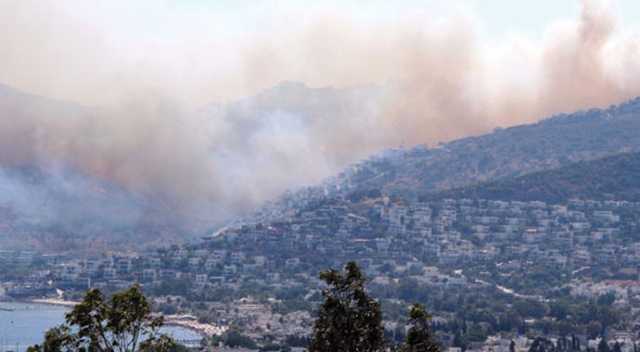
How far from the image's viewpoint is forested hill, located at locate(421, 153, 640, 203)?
125m

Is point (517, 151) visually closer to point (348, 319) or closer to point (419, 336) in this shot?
point (419, 336)

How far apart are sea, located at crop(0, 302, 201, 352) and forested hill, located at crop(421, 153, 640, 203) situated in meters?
40.1

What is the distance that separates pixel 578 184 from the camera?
126 meters

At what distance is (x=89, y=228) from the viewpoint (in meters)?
130

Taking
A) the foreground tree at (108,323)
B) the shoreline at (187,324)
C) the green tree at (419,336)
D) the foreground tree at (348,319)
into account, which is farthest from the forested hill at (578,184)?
the foreground tree at (108,323)

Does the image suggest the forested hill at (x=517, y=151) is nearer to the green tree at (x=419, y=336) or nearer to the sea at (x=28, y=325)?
the sea at (x=28, y=325)

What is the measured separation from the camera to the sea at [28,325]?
283 feet

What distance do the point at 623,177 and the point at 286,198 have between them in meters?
30.8

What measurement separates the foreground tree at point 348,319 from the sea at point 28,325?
54.7 meters

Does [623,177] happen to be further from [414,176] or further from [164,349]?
[164,349]

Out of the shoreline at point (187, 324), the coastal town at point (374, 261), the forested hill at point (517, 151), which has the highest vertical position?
the forested hill at point (517, 151)

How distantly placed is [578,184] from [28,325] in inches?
2076

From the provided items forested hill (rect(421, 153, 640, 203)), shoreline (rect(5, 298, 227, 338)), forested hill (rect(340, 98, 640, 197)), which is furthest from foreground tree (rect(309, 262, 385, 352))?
forested hill (rect(340, 98, 640, 197))

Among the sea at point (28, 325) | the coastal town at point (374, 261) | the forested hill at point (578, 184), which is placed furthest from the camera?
the forested hill at point (578, 184)
